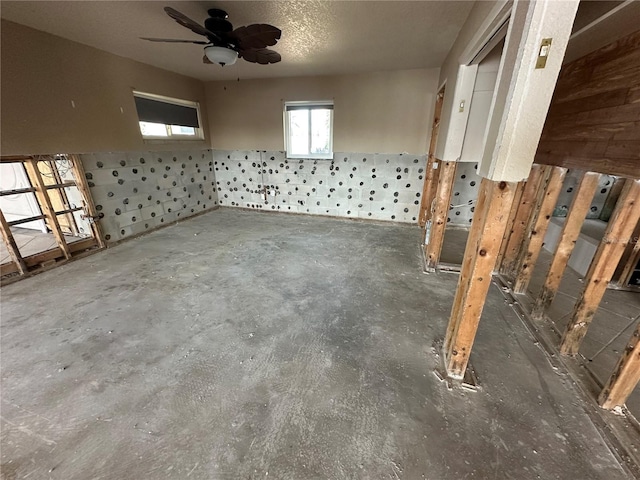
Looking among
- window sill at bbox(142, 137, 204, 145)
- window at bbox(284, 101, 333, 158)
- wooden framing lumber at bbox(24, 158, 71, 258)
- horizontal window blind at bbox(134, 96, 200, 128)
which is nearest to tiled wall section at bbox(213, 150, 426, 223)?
window at bbox(284, 101, 333, 158)

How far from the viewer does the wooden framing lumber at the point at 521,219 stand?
2726 mm

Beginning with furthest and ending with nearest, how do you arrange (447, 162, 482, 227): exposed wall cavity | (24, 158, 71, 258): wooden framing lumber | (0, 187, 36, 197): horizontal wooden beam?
(447, 162, 482, 227): exposed wall cavity → (24, 158, 71, 258): wooden framing lumber → (0, 187, 36, 197): horizontal wooden beam

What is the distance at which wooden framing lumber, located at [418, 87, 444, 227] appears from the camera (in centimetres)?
399

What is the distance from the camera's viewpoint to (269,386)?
1.68 metres

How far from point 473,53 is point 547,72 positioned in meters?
1.45

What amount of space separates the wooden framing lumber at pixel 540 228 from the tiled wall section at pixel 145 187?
213 inches

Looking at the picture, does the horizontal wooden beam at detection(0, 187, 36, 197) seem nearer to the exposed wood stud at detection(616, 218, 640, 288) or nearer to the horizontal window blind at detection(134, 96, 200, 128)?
the horizontal window blind at detection(134, 96, 200, 128)

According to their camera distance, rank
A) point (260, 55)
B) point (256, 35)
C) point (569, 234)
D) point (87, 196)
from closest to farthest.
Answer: point (569, 234) < point (256, 35) < point (260, 55) < point (87, 196)

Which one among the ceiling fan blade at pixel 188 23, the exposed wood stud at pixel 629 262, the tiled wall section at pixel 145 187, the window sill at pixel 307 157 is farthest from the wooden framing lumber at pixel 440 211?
the tiled wall section at pixel 145 187

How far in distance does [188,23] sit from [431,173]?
12.8 ft

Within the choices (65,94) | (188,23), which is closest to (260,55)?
(188,23)

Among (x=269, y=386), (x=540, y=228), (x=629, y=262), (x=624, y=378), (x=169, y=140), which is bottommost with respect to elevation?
(x=269, y=386)

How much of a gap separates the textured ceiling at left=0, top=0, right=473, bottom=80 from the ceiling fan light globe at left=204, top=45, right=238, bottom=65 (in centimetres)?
37

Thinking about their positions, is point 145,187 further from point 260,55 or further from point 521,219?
point 521,219
